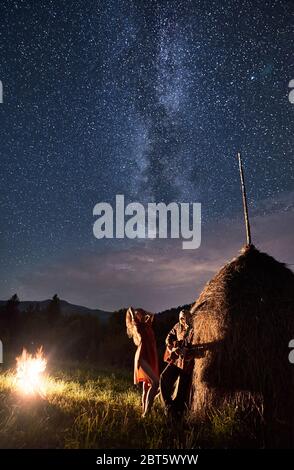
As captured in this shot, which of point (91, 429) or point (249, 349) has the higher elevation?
point (249, 349)

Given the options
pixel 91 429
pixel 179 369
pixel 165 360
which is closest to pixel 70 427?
pixel 91 429

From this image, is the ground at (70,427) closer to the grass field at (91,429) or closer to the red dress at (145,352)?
the grass field at (91,429)

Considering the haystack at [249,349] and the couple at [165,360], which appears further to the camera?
the couple at [165,360]

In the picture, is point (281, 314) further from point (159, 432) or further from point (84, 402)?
point (84, 402)

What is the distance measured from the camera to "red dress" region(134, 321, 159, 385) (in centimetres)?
774

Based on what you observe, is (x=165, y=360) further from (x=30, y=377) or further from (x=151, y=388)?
(x=30, y=377)

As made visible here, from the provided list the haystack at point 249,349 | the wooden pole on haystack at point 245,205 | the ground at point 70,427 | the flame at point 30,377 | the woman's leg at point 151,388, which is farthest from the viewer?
the wooden pole on haystack at point 245,205

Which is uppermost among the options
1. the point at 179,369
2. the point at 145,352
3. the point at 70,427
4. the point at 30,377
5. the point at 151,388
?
the point at 145,352

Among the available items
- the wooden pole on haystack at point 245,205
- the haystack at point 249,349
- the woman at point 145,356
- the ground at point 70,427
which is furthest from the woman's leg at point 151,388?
the wooden pole on haystack at point 245,205

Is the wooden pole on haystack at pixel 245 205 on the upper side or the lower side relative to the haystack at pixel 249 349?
upper

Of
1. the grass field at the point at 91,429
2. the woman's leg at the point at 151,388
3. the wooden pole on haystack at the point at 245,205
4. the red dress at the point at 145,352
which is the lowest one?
the grass field at the point at 91,429

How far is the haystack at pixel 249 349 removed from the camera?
667 centimetres

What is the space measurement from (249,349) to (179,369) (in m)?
1.72

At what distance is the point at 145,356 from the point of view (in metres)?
7.87
